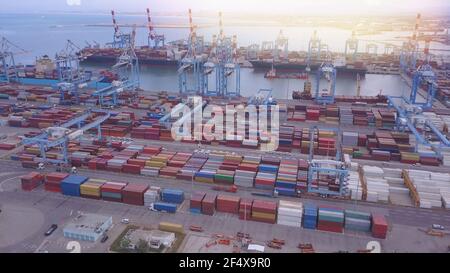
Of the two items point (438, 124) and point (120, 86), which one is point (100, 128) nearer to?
point (120, 86)

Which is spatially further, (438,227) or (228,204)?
(228,204)

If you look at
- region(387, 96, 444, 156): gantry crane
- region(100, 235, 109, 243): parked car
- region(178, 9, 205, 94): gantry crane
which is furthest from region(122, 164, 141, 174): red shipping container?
region(178, 9, 205, 94): gantry crane

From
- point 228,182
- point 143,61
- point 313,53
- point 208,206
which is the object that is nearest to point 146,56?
point 143,61

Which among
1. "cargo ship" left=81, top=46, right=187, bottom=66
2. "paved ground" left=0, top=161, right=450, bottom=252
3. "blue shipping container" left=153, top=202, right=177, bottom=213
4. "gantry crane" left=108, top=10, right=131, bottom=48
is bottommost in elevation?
"paved ground" left=0, top=161, right=450, bottom=252

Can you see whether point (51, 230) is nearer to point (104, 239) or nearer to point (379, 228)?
point (104, 239)

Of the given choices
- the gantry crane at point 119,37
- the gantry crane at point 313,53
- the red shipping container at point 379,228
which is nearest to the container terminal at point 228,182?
the red shipping container at point 379,228

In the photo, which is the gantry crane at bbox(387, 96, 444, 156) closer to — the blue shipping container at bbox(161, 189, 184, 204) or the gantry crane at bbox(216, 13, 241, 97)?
the blue shipping container at bbox(161, 189, 184, 204)

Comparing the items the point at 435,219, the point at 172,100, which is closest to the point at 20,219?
the point at 435,219
